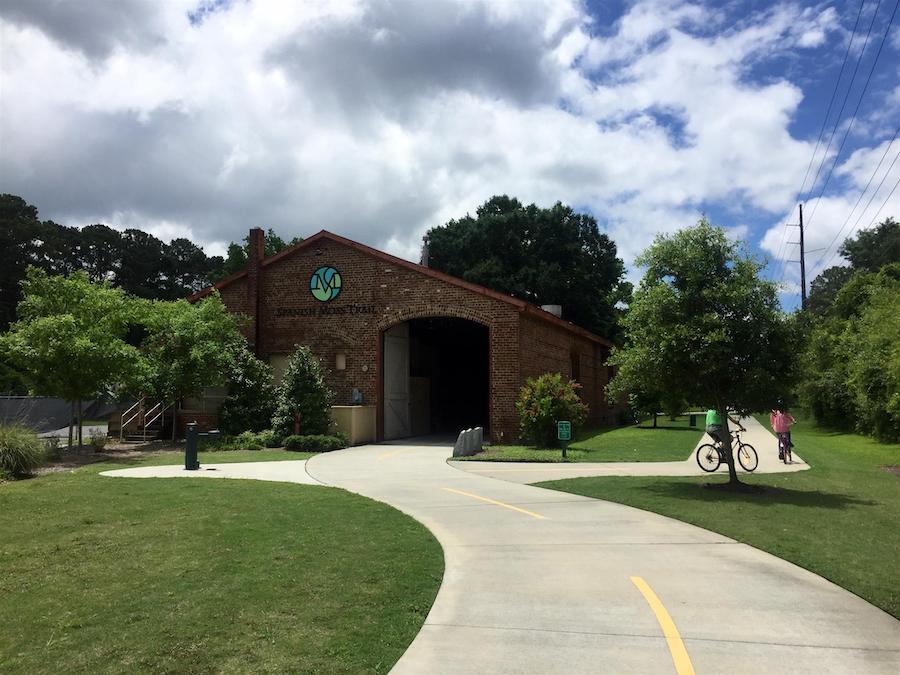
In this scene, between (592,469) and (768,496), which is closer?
(768,496)

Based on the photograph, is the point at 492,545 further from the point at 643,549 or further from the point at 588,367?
the point at 588,367

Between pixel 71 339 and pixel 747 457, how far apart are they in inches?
687

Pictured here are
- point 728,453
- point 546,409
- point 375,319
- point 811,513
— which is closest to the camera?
point 811,513

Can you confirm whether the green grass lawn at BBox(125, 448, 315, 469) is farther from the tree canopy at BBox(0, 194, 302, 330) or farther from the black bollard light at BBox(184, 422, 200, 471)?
the tree canopy at BBox(0, 194, 302, 330)

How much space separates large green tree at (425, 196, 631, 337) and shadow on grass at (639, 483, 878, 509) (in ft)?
117

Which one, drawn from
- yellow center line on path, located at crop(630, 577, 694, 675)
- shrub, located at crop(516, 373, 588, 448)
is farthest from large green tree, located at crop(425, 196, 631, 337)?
yellow center line on path, located at crop(630, 577, 694, 675)

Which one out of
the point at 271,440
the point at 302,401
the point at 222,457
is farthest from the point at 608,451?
the point at 222,457

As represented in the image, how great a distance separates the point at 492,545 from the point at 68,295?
16509 mm

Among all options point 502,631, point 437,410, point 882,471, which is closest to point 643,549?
point 502,631

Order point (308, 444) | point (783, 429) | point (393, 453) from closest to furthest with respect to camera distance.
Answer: point (783, 429), point (393, 453), point (308, 444)

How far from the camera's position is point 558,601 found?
5.79 meters

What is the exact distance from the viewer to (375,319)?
2436cm

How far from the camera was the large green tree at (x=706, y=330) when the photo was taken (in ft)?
39.5

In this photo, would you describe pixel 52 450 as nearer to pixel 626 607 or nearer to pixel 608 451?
pixel 608 451
